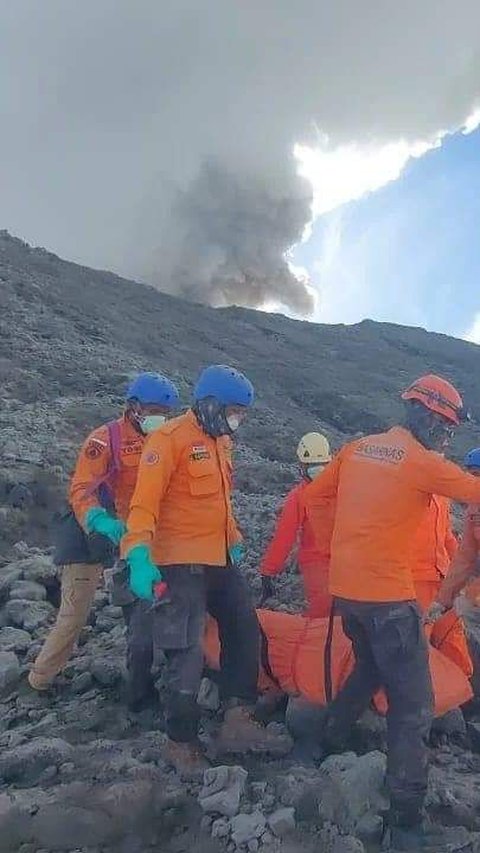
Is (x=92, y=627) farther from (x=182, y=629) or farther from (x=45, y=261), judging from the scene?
(x=45, y=261)

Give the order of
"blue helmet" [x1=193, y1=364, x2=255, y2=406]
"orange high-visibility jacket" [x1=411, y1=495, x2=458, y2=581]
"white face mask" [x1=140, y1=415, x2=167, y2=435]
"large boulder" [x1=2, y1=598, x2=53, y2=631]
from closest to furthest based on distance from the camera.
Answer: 1. "blue helmet" [x1=193, y1=364, x2=255, y2=406]
2. "white face mask" [x1=140, y1=415, x2=167, y2=435]
3. "orange high-visibility jacket" [x1=411, y1=495, x2=458, y2=581]
4. "large boulder" [x1=2, y1=598, x2=53, y2=631]

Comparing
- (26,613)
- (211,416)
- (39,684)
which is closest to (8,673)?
(39,684)

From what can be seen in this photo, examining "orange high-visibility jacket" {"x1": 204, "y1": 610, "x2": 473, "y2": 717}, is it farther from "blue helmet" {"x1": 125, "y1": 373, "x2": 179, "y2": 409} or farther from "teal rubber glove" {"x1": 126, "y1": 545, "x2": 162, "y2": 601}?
"blue helmet" {"x1": 125, "y1": 373, "x2": 179, "y2": 409}

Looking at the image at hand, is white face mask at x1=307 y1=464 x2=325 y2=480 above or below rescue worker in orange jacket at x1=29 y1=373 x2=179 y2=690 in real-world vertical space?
above

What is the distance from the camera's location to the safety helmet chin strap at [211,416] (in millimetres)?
4422

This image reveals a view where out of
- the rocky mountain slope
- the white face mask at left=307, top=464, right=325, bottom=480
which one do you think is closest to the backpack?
the white face mask at left=307, top=464, right=325, bottom=480

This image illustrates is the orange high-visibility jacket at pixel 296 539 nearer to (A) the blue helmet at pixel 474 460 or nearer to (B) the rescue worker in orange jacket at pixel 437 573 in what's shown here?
(B) the rescue worker in orange jacket at pixel 437 573

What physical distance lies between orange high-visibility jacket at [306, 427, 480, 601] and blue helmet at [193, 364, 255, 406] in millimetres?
704

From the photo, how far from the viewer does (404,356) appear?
3556 centimetres

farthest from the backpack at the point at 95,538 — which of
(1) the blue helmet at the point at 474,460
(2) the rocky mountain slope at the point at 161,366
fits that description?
(1) the blue helmet at the point at 474,460

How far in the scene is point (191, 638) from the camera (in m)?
4.32

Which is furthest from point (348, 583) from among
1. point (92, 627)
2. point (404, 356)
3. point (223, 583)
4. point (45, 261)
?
point (404, 356)

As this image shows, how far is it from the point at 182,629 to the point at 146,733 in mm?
876

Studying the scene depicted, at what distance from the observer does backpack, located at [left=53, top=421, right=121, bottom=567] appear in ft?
17.2
